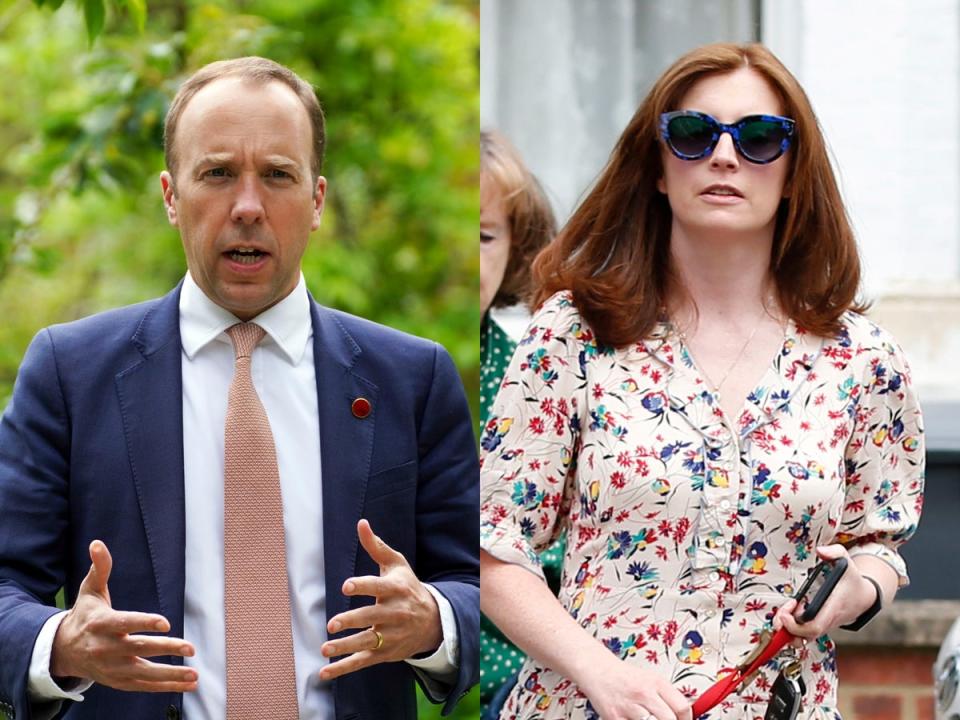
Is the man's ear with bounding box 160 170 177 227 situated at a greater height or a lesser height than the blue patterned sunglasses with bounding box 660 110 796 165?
lesser

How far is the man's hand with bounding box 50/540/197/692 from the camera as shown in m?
1.59

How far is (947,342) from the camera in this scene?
365 cm

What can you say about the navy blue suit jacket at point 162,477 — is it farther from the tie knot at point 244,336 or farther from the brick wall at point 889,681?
the brick wall at point 889,681

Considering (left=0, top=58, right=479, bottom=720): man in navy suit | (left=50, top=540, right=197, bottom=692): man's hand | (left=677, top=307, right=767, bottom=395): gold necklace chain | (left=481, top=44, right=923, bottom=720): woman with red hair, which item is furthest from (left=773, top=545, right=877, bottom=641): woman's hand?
(left=50, top=540, right=197, bottom=692): man's hand

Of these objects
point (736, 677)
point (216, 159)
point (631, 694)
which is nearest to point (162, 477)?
point (216, 159)

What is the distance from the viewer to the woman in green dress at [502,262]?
2414mm

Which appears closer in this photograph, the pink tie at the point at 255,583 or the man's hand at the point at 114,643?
the man's hand at the point at 114,643

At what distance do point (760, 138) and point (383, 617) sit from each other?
776 mm

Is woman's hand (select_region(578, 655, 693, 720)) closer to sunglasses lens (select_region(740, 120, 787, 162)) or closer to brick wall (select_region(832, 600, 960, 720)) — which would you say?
sunglasses lens (select_region(740, 120, 787, 162))

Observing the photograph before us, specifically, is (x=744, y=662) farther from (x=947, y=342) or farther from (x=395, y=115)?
(x=395, y=115)

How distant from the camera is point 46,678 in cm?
168

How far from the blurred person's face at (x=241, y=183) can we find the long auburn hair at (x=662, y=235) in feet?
1.40

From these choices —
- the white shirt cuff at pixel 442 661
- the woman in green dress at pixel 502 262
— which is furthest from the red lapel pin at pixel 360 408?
the woman in green dress at pixel 502 262

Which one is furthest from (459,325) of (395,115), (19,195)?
(19,195)
